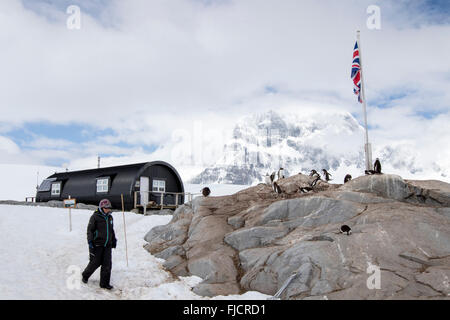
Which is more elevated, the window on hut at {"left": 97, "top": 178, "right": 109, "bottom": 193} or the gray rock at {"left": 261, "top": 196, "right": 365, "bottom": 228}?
the window on hut at {"left": 97, "top": 178, "right": 109, "bottom": 193}

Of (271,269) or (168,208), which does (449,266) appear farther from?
(168,208)

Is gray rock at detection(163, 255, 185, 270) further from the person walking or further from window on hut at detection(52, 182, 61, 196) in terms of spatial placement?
window on hut at detection(52, 182, 61, 196)

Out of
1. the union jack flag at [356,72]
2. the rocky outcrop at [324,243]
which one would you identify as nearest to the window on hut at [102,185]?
the rocky outcrop at [324,243]

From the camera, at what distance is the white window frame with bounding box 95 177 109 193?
105 feet

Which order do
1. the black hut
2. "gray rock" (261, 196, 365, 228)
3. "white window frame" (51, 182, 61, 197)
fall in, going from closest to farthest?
"gray rock" (261, 196, 365, 228), the black hut, "white window frame" (51, 182, 61, 197)

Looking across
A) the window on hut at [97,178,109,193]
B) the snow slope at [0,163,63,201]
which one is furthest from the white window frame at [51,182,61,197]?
the snow slope at [0,163,63,201]

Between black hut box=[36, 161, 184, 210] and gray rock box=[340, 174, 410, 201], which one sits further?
black hut box=[36, 161, 184, 210]

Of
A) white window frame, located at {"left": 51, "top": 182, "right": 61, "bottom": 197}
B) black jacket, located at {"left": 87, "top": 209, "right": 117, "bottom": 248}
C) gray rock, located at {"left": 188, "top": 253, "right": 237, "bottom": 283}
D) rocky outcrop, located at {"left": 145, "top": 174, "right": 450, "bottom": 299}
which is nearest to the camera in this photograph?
rocky outcrop, located at {"left": 145, "top": 174, "right": 450, "bottom": 299}

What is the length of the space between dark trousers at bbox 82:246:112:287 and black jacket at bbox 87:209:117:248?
0.67 ft

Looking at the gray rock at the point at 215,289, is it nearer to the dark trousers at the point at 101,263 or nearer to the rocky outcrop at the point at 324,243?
the rocky outcrop at the point at 324,243

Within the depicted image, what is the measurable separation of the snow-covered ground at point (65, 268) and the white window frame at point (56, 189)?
18333 mm

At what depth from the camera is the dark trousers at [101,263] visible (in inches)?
432
